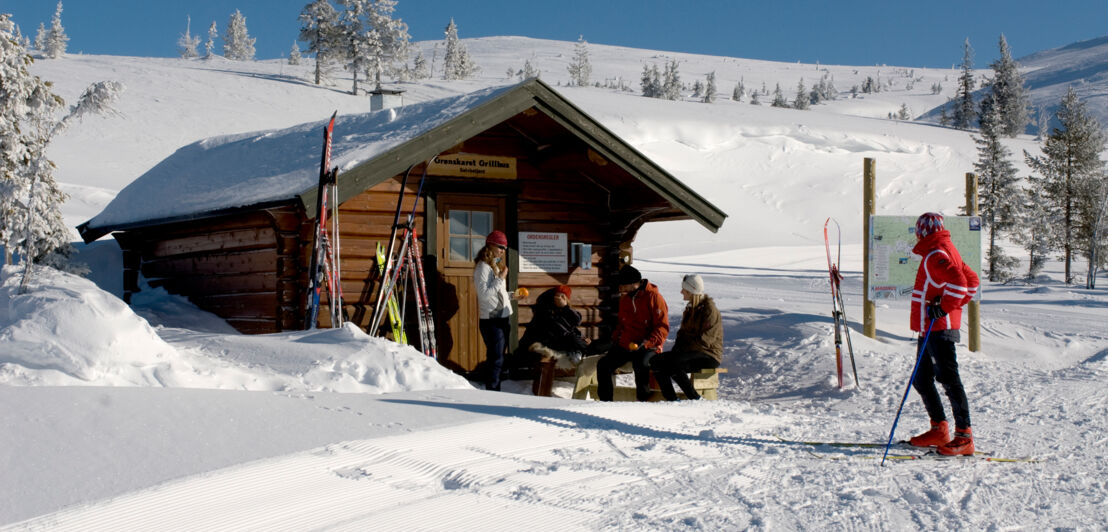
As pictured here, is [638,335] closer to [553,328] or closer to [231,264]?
[553,328]

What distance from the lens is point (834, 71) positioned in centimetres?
17112

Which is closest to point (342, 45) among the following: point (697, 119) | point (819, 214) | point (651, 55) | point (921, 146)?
point (697, 119)

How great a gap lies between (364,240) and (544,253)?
228cm

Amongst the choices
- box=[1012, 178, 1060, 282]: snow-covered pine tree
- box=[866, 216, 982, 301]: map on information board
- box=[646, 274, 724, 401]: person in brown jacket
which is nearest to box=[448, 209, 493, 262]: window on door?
box=[646, 274, 724, 401]: person in brown jacket

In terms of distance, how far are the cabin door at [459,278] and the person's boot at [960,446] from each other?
5.53 meters

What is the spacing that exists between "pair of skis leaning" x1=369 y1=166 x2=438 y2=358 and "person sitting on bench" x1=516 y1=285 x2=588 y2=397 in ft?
3.93

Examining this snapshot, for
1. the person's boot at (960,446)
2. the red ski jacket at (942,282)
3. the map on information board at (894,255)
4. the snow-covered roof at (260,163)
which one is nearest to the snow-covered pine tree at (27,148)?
the snow-covered roof at (260,163)

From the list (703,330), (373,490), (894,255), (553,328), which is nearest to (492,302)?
(553,328)

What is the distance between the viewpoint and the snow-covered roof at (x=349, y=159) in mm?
8656

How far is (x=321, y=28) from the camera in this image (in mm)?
62000

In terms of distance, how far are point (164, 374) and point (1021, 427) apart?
6.59m

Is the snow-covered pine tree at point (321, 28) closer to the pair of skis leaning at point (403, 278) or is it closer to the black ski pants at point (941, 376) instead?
the pair of skis leaning at point (403, 278)

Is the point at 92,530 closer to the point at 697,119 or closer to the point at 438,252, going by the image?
the point at 438,252

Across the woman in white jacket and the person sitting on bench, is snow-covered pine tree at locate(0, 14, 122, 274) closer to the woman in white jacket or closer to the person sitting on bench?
the woman in white jacket
